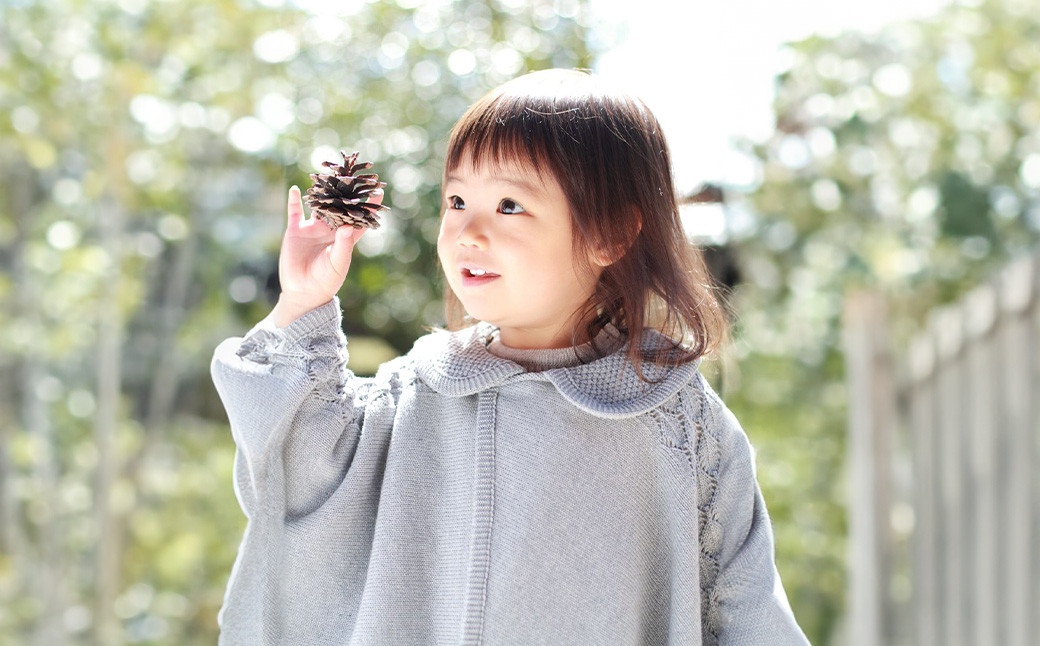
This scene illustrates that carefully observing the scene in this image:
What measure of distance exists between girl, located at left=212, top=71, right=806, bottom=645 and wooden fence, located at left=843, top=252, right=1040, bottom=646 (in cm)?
106

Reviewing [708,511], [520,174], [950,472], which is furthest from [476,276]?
[950,472]

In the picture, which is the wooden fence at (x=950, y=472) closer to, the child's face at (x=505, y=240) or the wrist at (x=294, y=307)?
the child's face at (x=505, y=240)

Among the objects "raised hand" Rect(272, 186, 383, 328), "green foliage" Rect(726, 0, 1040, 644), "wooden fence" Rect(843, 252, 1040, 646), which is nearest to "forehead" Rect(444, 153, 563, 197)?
"raised hand" Rect(272, 186, 383, 328)

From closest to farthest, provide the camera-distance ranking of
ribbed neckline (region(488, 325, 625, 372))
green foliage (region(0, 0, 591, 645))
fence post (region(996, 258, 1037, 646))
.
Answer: ribbed neckline (region(488, 325, 625, 372)) < fence post (region(996, 258, 1037, 646)) < green foliage (region(0, 0, 591, 645))

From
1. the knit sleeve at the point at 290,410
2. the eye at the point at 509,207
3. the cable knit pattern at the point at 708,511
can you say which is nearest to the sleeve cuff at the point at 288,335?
the knit sleeve at the point at 290,410

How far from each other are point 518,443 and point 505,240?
22 centimetres

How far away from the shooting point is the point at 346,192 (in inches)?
45.0

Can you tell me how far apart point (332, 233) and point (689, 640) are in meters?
0.60

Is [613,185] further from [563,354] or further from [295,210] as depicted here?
[295,210]

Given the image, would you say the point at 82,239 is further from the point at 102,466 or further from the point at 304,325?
the point at 304,325

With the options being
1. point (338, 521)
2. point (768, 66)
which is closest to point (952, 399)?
point (768, 66)

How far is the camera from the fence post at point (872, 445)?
265 centimetres

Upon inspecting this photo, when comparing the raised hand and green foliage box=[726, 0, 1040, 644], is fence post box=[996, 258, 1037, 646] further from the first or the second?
the raised hand

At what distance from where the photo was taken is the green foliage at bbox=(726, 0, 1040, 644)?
272cm
